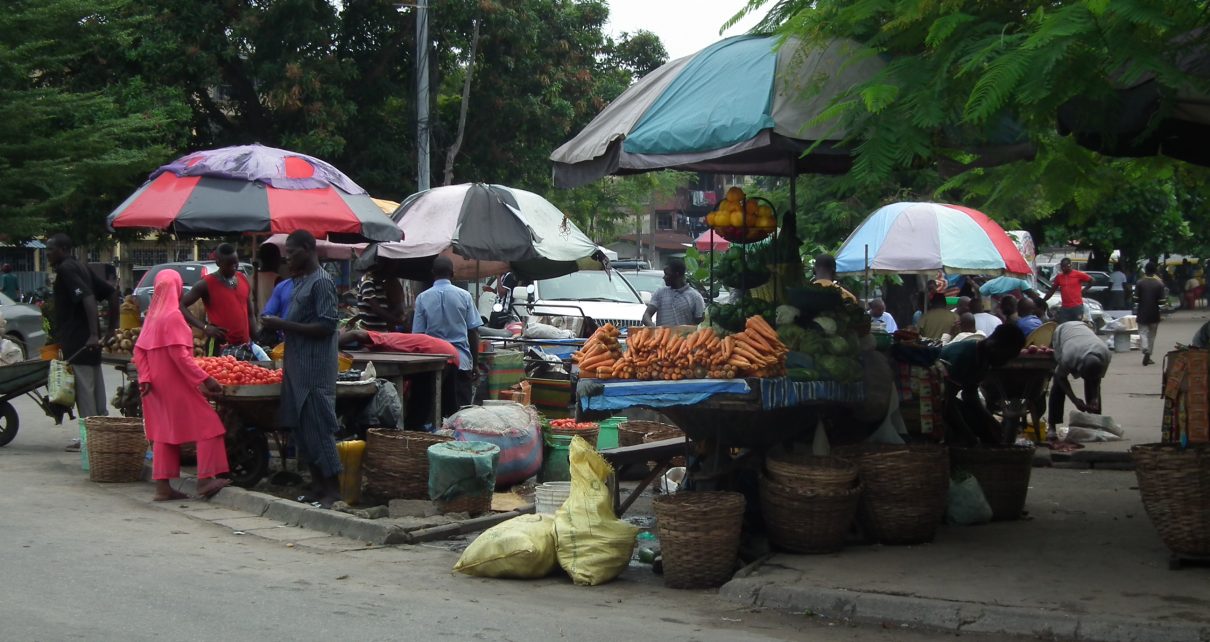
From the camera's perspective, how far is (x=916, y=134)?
591 centimetres

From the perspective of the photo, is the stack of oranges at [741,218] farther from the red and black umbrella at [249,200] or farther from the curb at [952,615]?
the red and black umbrella at [249,200]

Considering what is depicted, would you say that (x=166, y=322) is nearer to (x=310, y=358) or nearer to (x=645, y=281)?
(x=310, y=358)

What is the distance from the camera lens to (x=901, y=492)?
7.50 metres

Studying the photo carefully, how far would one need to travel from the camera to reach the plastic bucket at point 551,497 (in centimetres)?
859

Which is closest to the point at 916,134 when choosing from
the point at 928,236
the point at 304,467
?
the point at 304,467

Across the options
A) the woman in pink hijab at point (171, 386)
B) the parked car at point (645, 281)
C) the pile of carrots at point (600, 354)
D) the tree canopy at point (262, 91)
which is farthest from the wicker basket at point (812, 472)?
the tree canopy at point (262, 91)

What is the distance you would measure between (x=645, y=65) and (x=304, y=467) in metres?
32.6

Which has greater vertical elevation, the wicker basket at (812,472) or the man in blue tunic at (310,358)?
the man in blue tunic at (310,358)

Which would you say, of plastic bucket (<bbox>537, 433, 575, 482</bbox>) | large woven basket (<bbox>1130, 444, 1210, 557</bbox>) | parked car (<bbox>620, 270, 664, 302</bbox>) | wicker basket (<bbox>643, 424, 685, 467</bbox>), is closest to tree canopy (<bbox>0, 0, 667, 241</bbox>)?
parked car (<bbox>620, 270, 664, 302</bbox>)

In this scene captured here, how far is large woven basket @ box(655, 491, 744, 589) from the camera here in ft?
22.8

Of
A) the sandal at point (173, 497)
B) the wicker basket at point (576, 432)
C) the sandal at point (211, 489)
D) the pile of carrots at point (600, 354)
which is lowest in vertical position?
the sandal at point (173, 497)

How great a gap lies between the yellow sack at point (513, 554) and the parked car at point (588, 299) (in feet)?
41.1

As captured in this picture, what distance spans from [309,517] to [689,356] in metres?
3.35

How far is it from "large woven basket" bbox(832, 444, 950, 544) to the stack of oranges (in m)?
1.78
